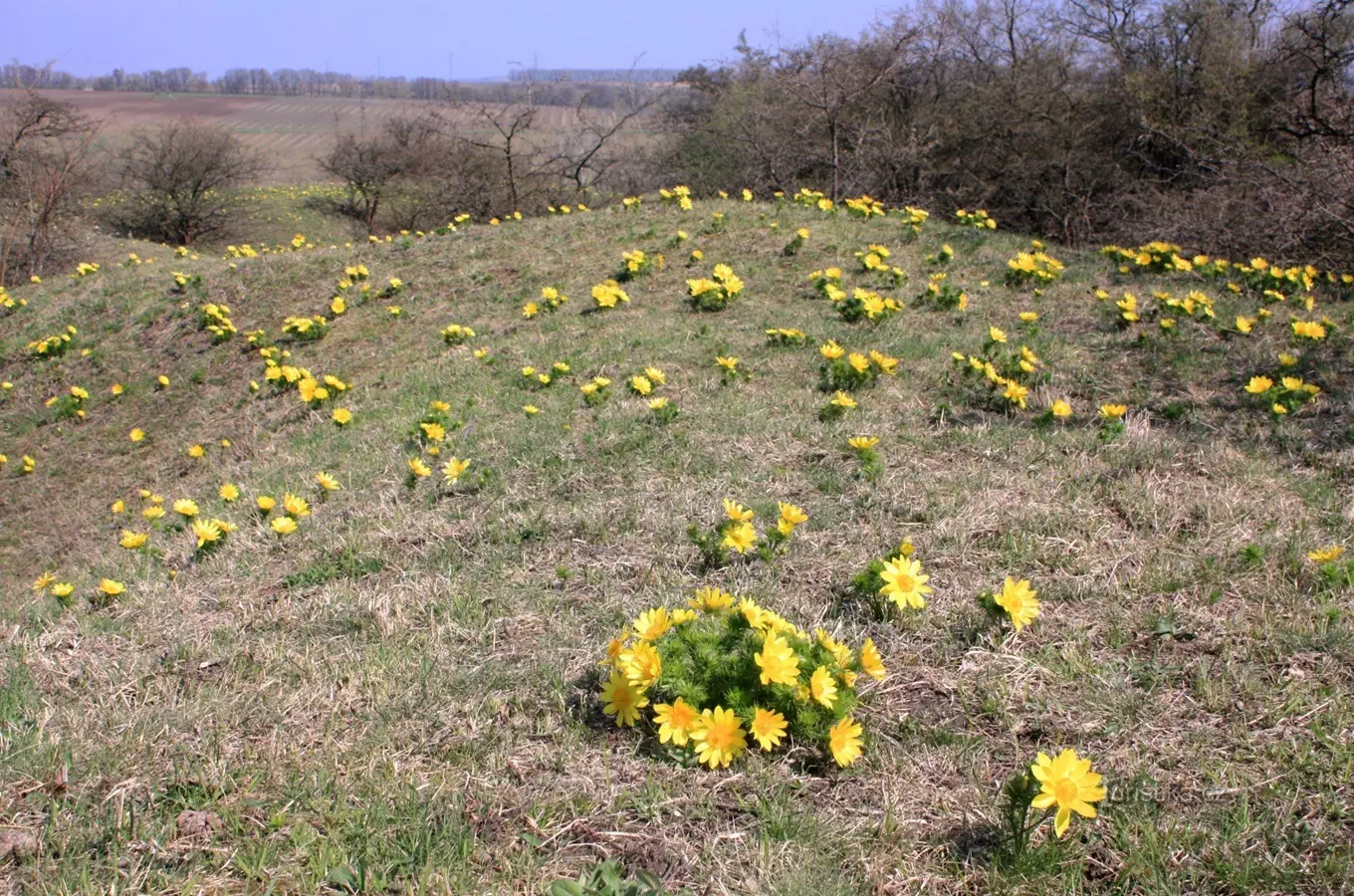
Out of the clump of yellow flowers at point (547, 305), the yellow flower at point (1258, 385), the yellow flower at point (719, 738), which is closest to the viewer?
the yellow flower at point (719, 738)

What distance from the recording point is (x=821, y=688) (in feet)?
7.82

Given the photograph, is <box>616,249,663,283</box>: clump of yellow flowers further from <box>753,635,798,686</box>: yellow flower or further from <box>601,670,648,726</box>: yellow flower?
<box>753,635,798,686</box>: yellow flower

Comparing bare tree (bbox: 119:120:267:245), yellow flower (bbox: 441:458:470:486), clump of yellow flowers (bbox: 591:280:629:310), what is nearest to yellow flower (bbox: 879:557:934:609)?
yellow flower (bbox: 441:458:470:486)

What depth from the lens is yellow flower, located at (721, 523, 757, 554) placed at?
3.38 metres

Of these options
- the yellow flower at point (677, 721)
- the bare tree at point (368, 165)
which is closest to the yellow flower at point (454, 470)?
the yellow flower at point (677, 721)

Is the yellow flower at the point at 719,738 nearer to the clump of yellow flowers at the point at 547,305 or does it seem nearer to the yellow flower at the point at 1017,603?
the yellow flower at the point at 1017,603

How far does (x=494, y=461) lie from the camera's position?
192 inches

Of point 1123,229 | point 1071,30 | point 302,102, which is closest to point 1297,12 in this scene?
point 1123,229

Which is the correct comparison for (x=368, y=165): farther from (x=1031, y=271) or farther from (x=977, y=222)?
(x=1031, y=271)

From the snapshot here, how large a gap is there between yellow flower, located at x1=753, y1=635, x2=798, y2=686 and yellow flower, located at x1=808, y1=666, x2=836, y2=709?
2.0 inches

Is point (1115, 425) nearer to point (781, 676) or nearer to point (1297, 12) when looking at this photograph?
point (781, 676)

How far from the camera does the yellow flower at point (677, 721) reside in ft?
7.75

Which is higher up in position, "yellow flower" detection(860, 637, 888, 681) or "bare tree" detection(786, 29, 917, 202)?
"bare tree" detection(786, 29, 917, 202)

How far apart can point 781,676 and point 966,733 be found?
0.65 meters
